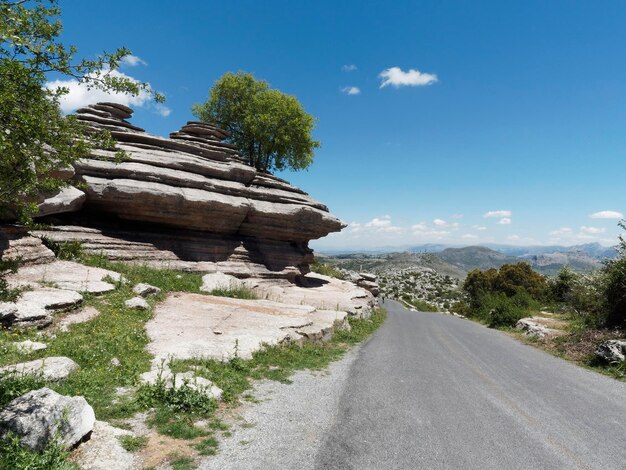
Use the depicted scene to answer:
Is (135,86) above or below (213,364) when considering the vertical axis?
above

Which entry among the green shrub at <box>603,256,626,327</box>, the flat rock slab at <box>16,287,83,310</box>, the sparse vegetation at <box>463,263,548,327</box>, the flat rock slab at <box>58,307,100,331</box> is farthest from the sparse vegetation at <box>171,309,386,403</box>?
the sparse vegetation at <box>463,263,548,327</box>

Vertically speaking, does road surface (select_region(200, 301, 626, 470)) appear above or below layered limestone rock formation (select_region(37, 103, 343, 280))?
below

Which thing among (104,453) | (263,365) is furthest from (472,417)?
(104,453)

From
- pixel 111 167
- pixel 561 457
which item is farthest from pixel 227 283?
pixel 561 457

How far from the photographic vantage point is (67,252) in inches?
725

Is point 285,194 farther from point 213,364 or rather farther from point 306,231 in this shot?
point 213,364

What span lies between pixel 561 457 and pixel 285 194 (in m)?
26.7

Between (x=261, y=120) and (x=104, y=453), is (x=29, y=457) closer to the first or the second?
(x=104, y=453)

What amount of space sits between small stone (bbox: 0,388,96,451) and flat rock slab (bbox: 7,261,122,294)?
9.13 m

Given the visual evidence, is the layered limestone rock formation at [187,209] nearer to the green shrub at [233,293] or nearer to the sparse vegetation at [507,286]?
the green shrub at [233,293]

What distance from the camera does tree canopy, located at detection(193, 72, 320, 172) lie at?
128 feet

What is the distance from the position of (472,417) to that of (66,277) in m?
15.9

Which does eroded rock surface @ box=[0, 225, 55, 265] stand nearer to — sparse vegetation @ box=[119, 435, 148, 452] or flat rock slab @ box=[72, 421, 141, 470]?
flat rock slab @ box=[72, 421, 141, 470]

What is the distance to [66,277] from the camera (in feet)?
49.3
